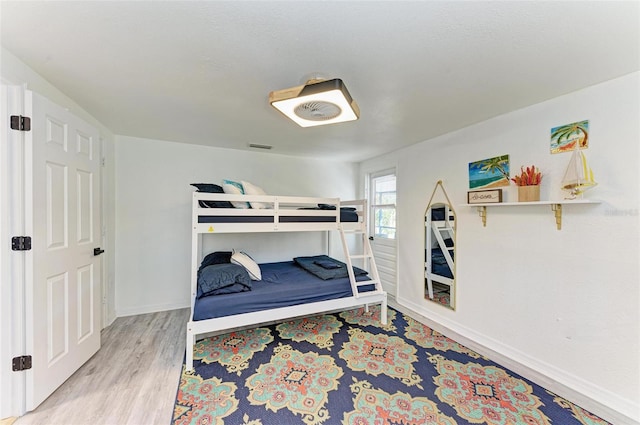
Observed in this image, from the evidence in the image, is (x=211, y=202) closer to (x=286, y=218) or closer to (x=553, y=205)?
(x=286, y=218)

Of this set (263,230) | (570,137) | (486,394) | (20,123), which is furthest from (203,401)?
(570,137)

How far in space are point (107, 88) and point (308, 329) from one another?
302 cm

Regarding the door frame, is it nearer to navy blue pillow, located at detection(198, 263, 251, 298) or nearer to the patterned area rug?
the patterned area rug

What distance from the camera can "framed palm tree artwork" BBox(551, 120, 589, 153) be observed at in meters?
1.94

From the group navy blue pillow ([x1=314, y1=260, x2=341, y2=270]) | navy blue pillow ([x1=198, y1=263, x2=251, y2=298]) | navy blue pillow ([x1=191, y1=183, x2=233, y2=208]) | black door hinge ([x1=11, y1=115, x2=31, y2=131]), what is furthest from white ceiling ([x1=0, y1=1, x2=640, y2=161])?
navy blue pillow ([x1=314, y1=260, x2=341, y2=270])

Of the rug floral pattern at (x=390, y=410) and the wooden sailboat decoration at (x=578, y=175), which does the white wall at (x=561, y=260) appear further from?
the rug floral pattern at (x=390, y=410)

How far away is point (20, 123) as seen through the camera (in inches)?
63.2

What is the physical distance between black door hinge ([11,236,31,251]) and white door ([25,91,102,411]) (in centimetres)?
4

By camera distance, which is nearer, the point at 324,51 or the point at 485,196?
the point at 324,51

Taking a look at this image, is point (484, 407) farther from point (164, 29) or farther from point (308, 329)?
point (164, 29)

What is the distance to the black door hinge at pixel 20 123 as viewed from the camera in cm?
159

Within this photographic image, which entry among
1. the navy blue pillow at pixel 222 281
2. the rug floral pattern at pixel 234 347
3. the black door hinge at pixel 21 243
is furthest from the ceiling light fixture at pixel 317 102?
the rug floral pattern at pixel 234 347

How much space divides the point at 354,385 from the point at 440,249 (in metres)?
1.95

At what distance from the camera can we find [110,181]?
3.06m
